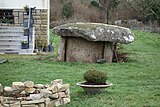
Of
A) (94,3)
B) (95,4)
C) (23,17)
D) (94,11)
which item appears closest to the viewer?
(23,17)

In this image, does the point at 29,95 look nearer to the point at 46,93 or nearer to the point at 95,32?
the point at 46,93

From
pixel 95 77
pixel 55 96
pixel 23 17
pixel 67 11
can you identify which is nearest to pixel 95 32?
pixel 95 77

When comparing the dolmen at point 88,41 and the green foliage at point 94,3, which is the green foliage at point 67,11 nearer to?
the green foliage at point 94,3

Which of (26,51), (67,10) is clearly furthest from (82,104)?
(67,10)

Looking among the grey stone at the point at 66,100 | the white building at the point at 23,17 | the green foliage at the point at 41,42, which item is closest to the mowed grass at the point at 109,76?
the grey stone at the point at 66,100

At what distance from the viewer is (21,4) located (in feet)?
76.0

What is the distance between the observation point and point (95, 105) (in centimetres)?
848

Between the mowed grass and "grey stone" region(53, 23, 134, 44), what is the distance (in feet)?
3.00

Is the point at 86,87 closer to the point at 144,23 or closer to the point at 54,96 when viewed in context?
the point at 54,96

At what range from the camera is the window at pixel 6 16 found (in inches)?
911

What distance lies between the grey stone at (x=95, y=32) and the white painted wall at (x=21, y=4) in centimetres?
687

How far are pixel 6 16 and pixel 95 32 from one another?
8.65 m

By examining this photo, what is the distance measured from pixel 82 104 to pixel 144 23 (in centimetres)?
3404

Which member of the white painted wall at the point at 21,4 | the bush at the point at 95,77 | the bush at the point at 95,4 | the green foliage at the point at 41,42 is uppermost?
the bush at the point at 95,4
